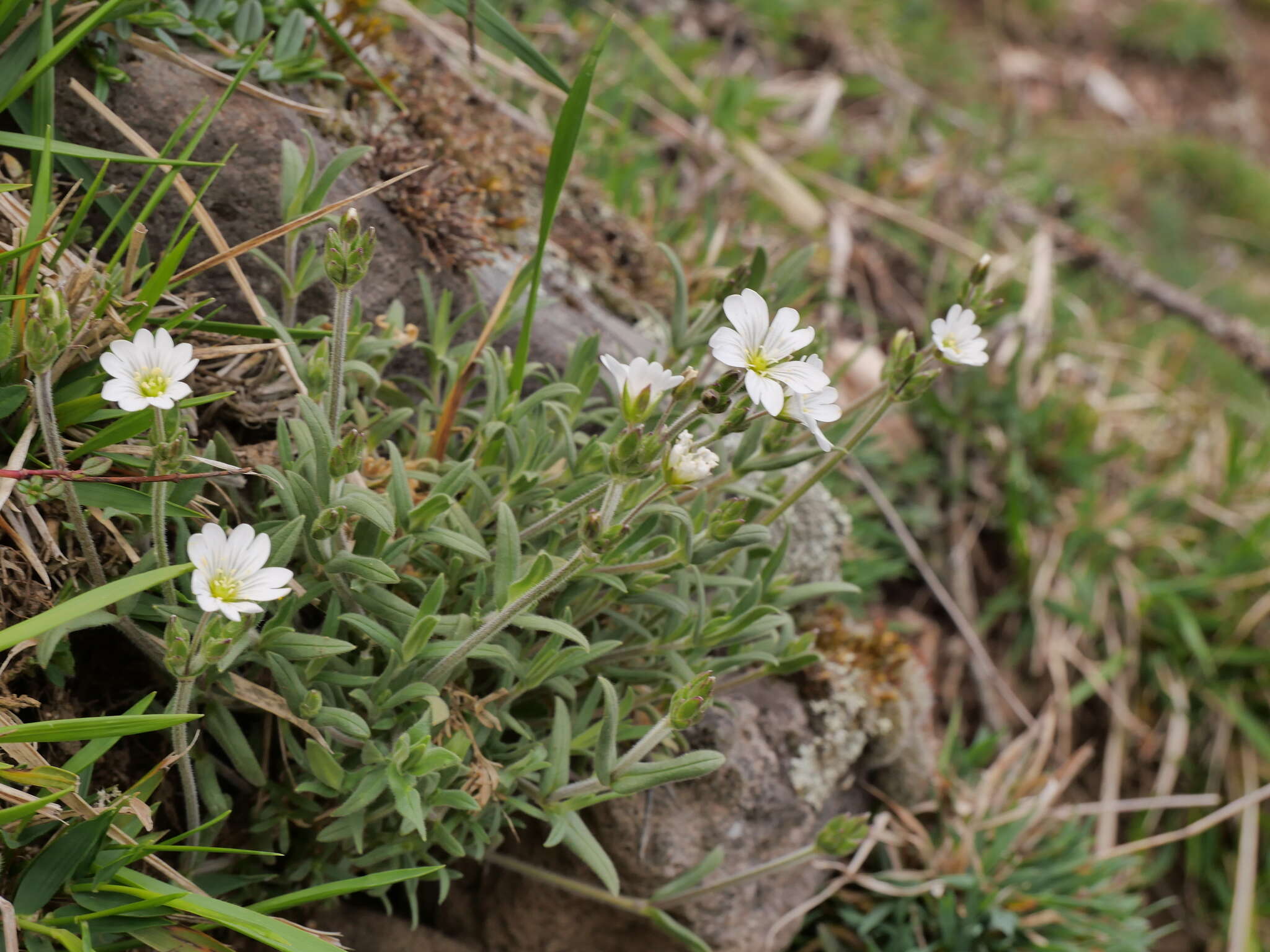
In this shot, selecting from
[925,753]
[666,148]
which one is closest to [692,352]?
[925,753]

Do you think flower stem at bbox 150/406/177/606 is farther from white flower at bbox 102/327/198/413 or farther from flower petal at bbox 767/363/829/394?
flower petal at bbox 767/363/829/394

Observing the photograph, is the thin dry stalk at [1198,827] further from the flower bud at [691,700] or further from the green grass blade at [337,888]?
the green grass blade at [337,888]

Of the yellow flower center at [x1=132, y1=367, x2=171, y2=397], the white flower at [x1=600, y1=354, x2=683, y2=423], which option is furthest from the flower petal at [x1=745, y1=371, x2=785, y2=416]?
→ the yellow flower center at [x1=132, y1=367, x2=171, y2=397]

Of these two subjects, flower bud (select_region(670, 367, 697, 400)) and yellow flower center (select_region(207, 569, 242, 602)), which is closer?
yellow flower center (select_region(207, 569, 242, 602))

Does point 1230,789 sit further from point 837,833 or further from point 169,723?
point 169,723

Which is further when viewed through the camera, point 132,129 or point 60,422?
point 132,129

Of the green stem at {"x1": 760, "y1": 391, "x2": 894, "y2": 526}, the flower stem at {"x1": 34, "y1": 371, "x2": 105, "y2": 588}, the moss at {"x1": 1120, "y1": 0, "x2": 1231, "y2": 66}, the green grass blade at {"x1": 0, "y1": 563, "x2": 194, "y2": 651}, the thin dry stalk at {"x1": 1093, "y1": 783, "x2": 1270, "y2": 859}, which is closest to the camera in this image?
the green grass blade at {"x1": 0, "y1": 563, "x2": 194, "y2": 651}

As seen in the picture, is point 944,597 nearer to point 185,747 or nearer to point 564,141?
point 564,141
